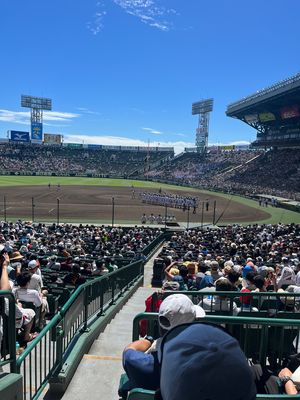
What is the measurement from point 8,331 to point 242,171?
98.3 meters

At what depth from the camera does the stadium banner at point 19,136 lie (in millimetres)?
130375

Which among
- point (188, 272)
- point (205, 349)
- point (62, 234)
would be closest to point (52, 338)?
point (205, 349)

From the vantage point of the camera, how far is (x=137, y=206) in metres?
50.8

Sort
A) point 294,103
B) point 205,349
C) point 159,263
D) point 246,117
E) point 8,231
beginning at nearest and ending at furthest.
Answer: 1. point 205,349
2. point 159,263
3. point 8,231
4. point 294,103
5. point 246,117

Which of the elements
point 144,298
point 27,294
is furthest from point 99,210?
point 27,294

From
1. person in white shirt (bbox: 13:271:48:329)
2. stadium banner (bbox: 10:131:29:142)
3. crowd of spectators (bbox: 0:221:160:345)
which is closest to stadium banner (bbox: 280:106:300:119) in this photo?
crowd of spectators (bbox: 0:221:160:345)

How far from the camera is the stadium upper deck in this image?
76.8 metres

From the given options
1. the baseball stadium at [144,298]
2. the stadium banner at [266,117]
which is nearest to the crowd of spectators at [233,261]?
the baseball stadium at [144,298]

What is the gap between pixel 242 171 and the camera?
98.2m

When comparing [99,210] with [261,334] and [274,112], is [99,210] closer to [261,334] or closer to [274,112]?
[261,334]

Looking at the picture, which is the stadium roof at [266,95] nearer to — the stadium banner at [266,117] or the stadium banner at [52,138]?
the stadium banner at [266,117]

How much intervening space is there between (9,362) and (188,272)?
8294mm

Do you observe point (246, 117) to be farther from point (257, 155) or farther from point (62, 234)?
point (62, 234)

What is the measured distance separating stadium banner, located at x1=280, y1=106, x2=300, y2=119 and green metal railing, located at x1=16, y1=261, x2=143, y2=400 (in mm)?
82140
